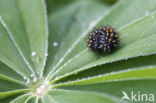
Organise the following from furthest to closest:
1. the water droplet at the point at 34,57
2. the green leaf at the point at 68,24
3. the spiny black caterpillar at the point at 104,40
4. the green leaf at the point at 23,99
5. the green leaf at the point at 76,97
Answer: the green leaf at the point at 68,24
the water droplet at the point at 34,57
the spiny black caterpillar at the point at 104,40
the green leaf at the point at 23,99
the green leaf at the point at 76,97

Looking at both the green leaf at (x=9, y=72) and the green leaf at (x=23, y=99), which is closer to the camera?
the green leaf at (x=23, y=99)

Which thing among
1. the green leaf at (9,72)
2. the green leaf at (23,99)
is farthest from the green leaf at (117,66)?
the green leaf at (9,72)

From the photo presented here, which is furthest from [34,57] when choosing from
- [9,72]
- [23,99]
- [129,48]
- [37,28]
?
[129,48]

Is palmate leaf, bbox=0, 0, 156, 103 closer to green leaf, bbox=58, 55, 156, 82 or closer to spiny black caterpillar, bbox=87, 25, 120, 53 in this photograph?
green leaf, bbox=58, 55, 156, 82

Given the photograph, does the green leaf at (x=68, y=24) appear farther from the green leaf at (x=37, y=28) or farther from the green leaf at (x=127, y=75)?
the green leaf at (x=127, y=75)

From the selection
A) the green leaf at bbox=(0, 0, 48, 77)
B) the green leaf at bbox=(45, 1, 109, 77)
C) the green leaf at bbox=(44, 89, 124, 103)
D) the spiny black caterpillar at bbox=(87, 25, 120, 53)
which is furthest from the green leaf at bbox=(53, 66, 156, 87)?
the green leaf at bbox=(45, 1, 109, 77)

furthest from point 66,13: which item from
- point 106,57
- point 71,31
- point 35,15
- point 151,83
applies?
point 151,83

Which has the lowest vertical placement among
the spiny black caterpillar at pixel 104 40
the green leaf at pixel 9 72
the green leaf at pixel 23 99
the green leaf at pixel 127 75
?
the green leaf at pixel 23 99

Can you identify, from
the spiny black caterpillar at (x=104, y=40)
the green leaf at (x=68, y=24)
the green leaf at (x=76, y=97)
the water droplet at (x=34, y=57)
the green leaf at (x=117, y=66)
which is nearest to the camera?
the green leaf at (x=76, y=97)

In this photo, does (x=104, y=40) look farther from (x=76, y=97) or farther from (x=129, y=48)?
(x=76, y=97)
